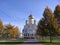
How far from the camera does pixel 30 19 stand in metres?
135

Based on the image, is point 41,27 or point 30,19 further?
point 30,19

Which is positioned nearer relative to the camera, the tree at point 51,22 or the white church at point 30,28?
the tree at point 51,22

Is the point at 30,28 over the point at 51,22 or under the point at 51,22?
over

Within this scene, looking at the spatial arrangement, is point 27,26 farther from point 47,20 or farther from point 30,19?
point 47,20

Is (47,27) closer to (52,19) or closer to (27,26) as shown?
(52,19)

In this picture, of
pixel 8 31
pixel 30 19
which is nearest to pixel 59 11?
pixel 8 31

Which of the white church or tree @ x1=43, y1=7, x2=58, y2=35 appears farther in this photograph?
the white church

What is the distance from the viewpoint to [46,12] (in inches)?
1533

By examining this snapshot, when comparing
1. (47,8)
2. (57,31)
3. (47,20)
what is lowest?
(57,31)

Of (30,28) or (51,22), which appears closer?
(51,22)

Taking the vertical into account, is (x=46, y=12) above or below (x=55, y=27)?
above

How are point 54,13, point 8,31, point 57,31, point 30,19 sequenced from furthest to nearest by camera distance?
point 30,19 → point 8,31 → point 54,13 → point 57,31

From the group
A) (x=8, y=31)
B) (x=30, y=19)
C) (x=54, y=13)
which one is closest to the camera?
(x=54, y=13)

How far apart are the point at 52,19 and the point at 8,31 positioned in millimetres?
44853
